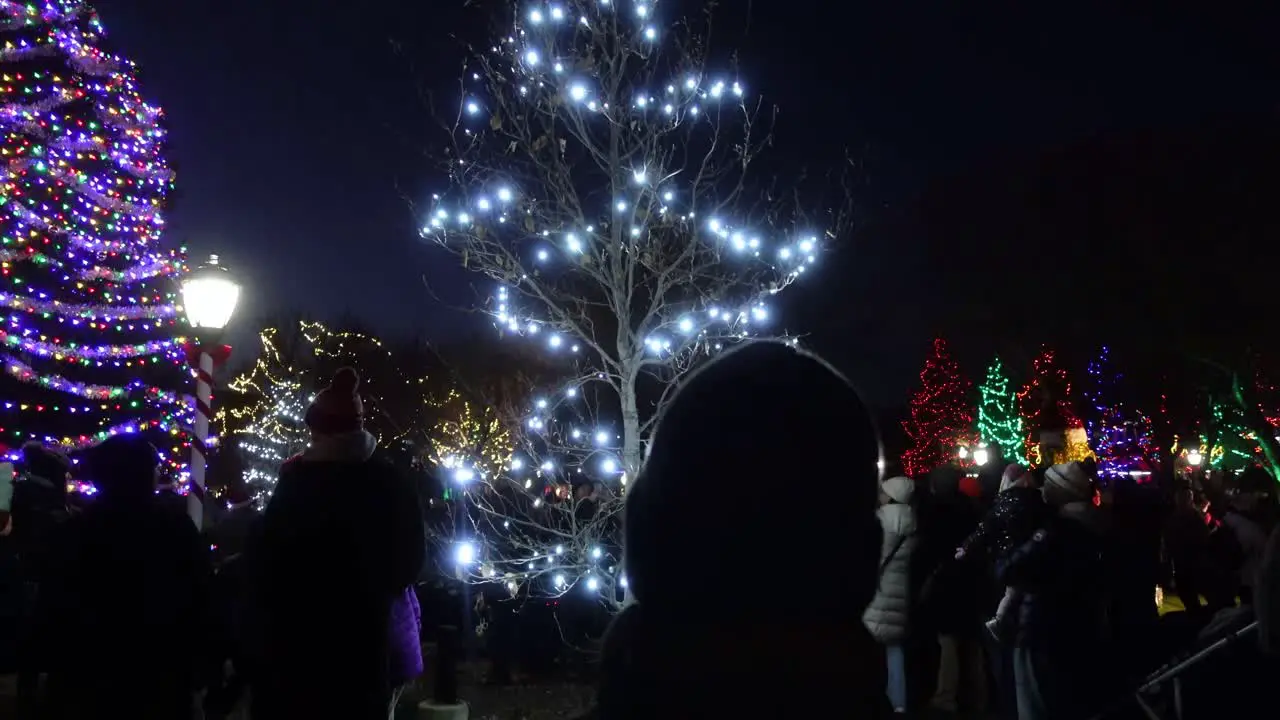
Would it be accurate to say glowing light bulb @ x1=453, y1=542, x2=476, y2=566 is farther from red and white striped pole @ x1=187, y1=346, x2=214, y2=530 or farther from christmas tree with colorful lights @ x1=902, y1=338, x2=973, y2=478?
christmas tree with colorful lights @ x1=902, y1=338, x2=973, y2=478

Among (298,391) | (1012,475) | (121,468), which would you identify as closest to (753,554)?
(121,468)

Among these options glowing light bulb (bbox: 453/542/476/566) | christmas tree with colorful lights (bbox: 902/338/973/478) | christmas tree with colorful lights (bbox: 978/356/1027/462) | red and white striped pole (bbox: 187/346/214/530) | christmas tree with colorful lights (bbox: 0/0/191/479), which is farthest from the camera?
christmas tree with colorful lights (bbox: 902/338/973/478)

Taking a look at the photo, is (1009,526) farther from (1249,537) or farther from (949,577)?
(1249,537)

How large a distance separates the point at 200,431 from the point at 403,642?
4950 millimetres

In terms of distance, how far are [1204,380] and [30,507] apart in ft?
154

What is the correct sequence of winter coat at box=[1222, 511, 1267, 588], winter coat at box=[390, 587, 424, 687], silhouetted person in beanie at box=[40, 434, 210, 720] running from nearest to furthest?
silhouetted person in beanie at box=[40, 434, 210, 720], winter coat at box=[390, 587, 424, 687], winter coat at box=[1222, 511, 1267, 588]

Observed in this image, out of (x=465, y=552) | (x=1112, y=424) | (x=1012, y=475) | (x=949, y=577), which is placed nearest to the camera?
(x=1012, y=475)

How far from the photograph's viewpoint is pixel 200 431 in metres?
8.60

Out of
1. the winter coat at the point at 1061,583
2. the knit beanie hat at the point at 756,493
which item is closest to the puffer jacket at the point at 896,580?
the winter coat at the point at 1061,583

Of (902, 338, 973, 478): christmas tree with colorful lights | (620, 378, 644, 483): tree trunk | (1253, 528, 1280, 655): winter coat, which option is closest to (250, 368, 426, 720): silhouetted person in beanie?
(620, 378, 644, 483): tree trunk

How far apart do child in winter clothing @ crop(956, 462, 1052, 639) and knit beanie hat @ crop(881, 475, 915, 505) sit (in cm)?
64

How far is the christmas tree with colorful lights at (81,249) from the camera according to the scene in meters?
18.6

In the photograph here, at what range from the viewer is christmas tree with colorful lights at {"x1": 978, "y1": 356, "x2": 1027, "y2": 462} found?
5575 cm

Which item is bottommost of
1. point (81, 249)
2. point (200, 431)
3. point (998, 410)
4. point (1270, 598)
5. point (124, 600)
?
point (1270, 598)
